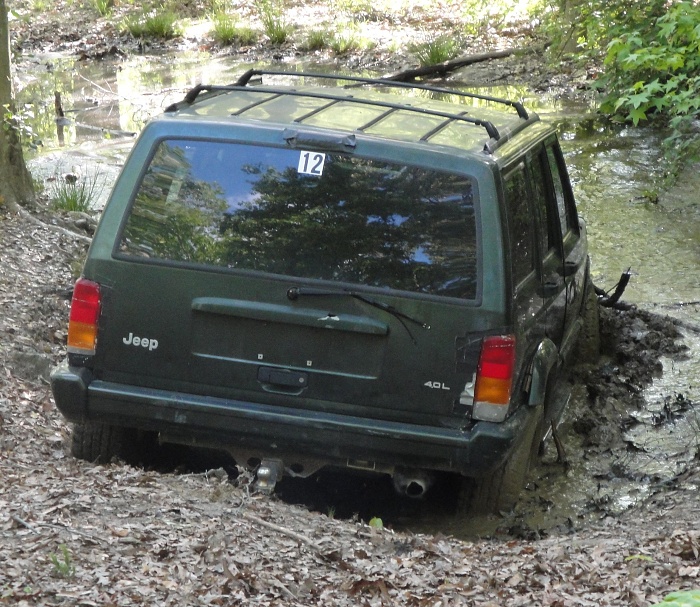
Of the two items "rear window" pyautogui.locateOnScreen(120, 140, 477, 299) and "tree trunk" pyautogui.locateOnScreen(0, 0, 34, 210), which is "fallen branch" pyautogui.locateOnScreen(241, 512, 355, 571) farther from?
"tree trunk" pyautogui.locateOnScreen(0, 0, 34, 210)

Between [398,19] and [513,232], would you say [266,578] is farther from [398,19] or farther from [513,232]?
[398,19]

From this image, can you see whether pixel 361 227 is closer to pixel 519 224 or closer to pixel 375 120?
pixel 375 120

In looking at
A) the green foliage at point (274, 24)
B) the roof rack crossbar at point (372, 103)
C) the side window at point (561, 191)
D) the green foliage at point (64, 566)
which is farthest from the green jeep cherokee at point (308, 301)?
the green foliage at point (274, 24)

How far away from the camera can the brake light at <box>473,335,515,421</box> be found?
172 inches

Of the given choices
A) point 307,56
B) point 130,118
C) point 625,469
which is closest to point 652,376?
point 625,469

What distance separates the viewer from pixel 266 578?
379 cm

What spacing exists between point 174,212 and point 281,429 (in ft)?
3.45

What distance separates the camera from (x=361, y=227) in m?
4.46

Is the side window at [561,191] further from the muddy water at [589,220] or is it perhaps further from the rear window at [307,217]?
the rear window at [307,217]

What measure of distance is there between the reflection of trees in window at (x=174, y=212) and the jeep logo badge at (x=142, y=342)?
36 cm

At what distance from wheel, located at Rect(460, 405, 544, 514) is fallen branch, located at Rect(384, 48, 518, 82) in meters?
16.2

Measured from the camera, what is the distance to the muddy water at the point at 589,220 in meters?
5.54

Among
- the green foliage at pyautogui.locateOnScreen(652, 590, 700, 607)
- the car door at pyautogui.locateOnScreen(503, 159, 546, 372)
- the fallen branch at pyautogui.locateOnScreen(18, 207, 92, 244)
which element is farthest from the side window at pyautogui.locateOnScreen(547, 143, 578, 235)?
the fallen branch at pyautogui.locateOnScreen(18, 207, 92, 244)

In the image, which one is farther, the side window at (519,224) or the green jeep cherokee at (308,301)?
the side window at (519,224)
